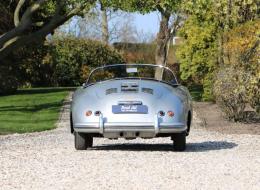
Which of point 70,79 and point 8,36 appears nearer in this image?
point 8,36

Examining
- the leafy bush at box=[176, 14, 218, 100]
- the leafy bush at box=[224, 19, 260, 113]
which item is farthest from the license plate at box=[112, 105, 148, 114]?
the leafy bush at box=[176, 14, 218, 100]

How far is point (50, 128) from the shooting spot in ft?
61.0

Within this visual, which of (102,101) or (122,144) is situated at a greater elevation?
(102,101)

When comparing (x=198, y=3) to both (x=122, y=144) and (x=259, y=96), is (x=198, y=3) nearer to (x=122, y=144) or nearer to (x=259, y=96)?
(x=259, y=96)

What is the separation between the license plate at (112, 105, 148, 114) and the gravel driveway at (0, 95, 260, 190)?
0.66 meters

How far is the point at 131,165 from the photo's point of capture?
10156 millimetres

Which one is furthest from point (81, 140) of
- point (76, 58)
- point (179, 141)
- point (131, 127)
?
point (76, 58)

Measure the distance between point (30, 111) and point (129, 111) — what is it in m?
15.3

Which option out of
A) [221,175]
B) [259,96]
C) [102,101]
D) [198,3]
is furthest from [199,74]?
[221,175]

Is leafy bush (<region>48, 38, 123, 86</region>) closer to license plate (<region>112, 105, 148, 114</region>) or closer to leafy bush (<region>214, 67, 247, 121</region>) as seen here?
leafy bush (<region>214, 67, 247, 121</region>)

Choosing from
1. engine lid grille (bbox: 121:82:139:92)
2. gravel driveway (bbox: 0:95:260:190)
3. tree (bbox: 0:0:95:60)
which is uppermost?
tree (bbox: 0:0:95:60)

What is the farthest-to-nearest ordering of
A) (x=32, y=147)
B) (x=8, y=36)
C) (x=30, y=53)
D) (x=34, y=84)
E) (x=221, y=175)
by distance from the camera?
(x=34, y=84) < (x=30, y=53) < (x=8, y=36) < (x=32, y=147) < (x=221, y=175)

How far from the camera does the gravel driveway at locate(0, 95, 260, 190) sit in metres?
8.69

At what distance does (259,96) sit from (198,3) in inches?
213
